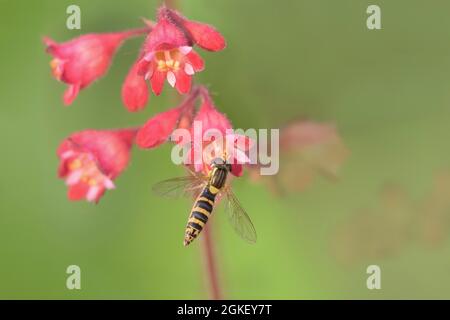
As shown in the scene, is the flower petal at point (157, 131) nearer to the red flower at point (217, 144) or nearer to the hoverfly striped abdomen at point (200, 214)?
the red flower at point (217, 144)

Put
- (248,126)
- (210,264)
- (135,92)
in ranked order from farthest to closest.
Answer: 1. (248,126)
2. (210,264)
3. (135,92)

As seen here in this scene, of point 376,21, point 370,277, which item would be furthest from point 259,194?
point 376,21

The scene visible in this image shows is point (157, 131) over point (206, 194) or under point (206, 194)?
over

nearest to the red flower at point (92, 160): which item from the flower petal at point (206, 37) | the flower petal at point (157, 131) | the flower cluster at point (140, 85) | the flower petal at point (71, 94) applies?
the flower cluster at point (140, 85)

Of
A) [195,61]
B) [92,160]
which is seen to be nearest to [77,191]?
[92,160]

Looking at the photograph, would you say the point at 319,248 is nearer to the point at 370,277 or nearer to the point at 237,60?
the point at 370,277

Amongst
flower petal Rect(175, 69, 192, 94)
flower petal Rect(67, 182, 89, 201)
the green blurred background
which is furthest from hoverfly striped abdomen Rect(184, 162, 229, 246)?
the green blurred background

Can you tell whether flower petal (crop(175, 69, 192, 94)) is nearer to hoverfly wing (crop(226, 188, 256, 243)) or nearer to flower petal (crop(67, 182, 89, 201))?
hoverfly wing (crop(226, 188, 256, 243))

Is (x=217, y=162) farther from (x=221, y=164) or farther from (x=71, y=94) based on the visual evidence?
(x=71, y=94)
